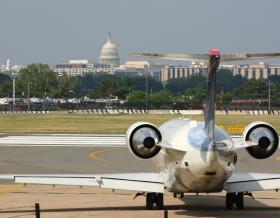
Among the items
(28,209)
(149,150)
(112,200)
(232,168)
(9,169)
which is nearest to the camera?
(232,168)

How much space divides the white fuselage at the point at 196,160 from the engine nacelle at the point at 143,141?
1.19 feet

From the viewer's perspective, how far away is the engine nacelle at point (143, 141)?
77.0ft

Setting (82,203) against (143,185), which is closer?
(143,185)

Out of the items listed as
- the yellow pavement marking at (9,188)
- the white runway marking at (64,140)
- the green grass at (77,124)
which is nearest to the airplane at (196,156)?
the yellow pavement marking at (9,188)

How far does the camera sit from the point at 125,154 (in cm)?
4738

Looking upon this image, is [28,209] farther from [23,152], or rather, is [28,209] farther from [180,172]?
[23,152]

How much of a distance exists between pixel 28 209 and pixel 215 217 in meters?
5.76

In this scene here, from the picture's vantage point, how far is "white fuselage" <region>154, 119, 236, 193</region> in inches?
827

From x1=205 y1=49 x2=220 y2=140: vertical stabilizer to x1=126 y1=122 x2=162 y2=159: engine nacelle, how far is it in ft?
7.93

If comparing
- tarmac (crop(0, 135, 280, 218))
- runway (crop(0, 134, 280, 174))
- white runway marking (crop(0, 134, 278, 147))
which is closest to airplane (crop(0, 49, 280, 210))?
tarmac (crop(0, 135, 280, 218))

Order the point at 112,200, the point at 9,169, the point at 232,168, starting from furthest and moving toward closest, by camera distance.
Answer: the point at 9,169, the point at 112,200, the point at 232,168

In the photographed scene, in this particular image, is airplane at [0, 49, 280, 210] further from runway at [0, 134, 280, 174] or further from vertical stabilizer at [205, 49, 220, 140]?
runway at [0, 134, 280, 174]

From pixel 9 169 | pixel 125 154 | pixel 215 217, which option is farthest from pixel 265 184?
pixel 125 154

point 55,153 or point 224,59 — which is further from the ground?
point 224,59
